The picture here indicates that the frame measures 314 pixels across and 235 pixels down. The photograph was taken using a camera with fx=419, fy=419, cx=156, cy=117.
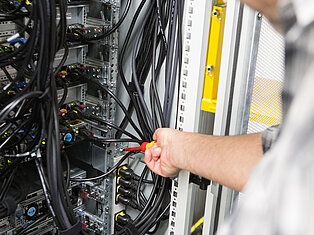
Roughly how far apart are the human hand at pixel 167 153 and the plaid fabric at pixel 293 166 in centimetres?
86

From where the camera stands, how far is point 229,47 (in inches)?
55.2

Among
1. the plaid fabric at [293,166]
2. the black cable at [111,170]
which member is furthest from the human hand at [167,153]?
the plaid fabric at [293,166]

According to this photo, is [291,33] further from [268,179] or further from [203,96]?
[203,96]

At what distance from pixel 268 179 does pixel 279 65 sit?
113 centimetres

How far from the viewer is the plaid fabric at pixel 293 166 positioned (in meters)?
0.37

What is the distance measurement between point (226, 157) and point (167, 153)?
0.30 m

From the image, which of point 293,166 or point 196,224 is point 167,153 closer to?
point 196,224

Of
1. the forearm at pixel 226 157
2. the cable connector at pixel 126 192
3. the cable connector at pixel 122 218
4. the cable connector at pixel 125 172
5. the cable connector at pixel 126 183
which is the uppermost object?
the forearm at pixel 226 157

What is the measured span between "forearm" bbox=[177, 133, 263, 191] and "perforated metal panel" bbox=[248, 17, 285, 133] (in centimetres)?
Result: 39

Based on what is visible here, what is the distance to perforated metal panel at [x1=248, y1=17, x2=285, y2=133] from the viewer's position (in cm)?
144

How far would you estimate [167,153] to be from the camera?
4.42 ft

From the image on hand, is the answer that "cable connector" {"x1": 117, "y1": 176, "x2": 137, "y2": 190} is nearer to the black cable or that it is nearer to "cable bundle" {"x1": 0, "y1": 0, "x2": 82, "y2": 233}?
the black cable

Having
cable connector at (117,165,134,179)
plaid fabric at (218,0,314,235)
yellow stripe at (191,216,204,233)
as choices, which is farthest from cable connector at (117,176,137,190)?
plaid fabric at (218,0,314,235)

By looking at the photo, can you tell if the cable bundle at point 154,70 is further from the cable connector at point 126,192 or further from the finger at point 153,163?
the finger at point 153,163
